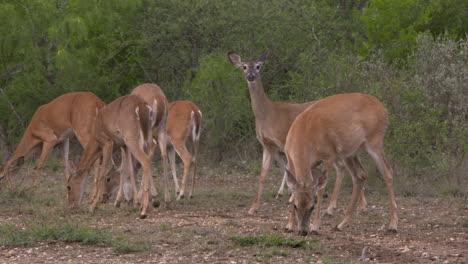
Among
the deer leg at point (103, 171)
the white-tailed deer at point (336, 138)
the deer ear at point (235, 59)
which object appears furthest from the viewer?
the deer ear at point (235, 59)

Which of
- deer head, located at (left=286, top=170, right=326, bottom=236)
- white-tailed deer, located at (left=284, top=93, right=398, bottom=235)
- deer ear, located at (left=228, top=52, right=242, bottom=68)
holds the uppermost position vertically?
deer ear, located at (left=228, top=52, right=242, bottom=68)

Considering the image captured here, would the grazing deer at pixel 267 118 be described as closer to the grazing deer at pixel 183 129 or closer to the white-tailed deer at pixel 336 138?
the grazing deer at pixel 183 129

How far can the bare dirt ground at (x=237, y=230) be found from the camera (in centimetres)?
837

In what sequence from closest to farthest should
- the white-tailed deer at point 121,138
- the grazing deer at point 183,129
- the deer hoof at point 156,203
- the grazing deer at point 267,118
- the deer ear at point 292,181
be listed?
the deer ear at point 292,181
the white-tailed deer at point 121,138
the deer hoof at point 156,203
the grazing deer at point 267,118
the grazing deer at point 183,129

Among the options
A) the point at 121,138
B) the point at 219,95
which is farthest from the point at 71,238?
the point at 219,95

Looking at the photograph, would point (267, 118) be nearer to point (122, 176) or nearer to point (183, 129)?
point (183, 129)

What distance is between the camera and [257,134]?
1299 centimetres

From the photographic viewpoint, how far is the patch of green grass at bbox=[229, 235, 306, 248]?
875cm

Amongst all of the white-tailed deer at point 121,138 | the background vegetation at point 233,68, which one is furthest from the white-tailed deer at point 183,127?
the background vegetation at point 233,68

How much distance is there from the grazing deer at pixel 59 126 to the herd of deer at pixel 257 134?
0.06 feet

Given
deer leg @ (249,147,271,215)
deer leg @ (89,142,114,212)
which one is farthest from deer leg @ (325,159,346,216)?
deer leg @ (89,142,114,212)

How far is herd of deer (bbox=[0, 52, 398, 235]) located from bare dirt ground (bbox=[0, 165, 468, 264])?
0.38m

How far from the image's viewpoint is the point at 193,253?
336 inches

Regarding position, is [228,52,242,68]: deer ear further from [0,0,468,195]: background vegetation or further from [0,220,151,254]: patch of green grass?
[0,220,151,254]: patch of green grass
